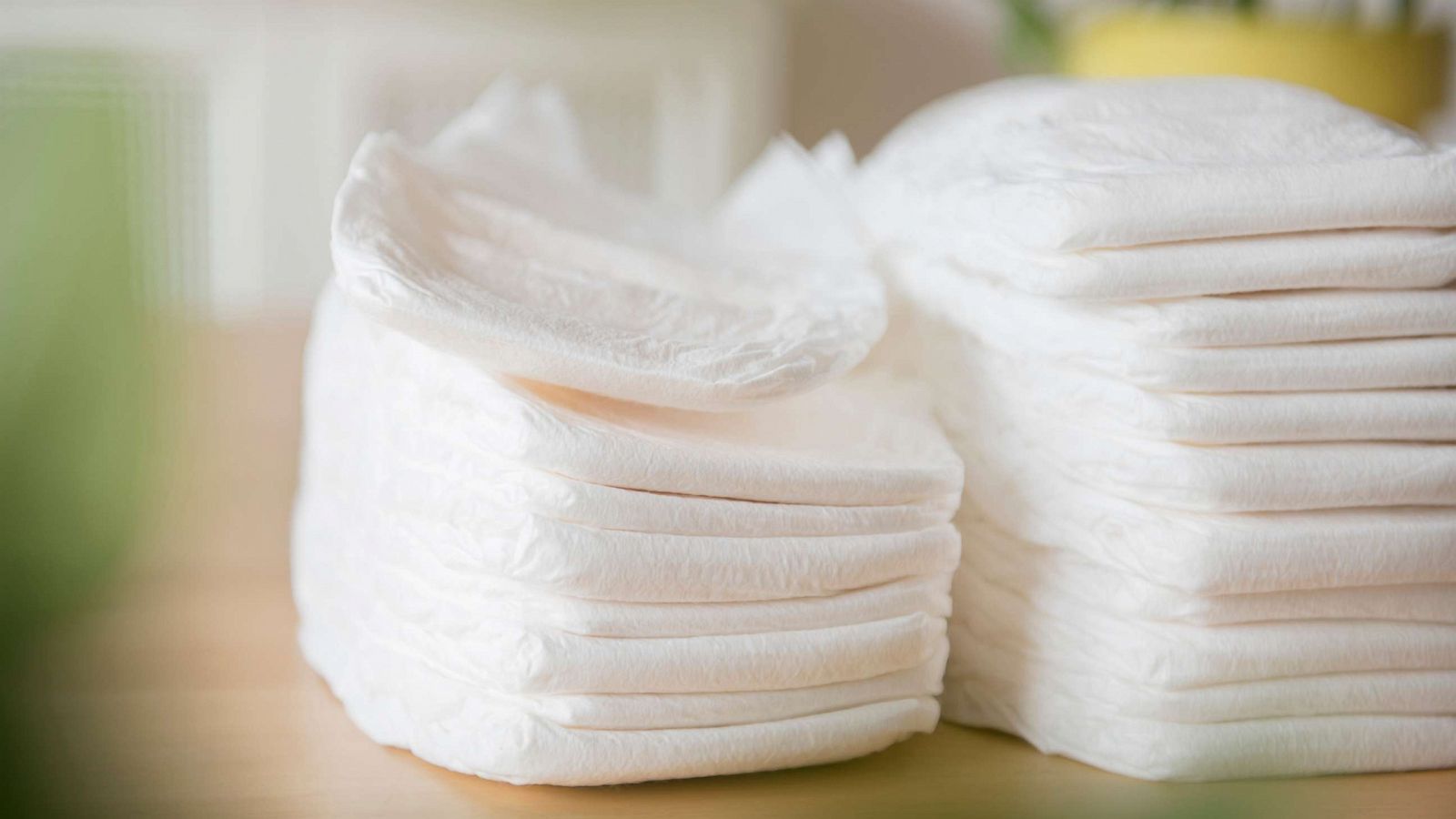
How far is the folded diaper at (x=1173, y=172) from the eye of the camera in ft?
1.43

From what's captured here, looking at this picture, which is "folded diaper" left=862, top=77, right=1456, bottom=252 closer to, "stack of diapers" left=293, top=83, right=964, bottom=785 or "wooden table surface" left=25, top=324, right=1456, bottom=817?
"stack of diapers" left=293, top=83, right=964, bottom=785

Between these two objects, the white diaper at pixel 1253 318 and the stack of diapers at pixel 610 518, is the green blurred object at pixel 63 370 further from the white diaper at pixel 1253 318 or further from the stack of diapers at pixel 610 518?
the white diaper at pixel 1253 318

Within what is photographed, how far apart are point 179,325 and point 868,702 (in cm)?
36

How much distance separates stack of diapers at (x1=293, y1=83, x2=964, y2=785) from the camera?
15.6 inches

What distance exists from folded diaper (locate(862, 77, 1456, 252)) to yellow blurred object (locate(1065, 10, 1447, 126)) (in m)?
0.53

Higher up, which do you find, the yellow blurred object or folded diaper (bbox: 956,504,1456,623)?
the yellow blurred object

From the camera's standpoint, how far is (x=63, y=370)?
0.10m

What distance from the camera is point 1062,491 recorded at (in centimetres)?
46

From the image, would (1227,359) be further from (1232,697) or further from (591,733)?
(591,733)

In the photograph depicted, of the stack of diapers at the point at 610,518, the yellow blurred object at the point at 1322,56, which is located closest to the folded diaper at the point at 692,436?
the stack of diapers at the point at 610,518

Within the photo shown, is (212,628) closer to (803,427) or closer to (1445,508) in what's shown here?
(803,427)

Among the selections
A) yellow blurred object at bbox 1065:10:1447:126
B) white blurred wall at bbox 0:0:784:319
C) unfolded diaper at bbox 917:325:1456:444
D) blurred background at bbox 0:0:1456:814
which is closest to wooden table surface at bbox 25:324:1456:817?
blurred background at bbox 0:0:1456:814

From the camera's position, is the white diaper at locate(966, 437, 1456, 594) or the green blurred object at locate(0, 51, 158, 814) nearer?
the green blurred object at locate(0, 51, 158, 814)

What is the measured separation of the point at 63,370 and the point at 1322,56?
3.62 ft
